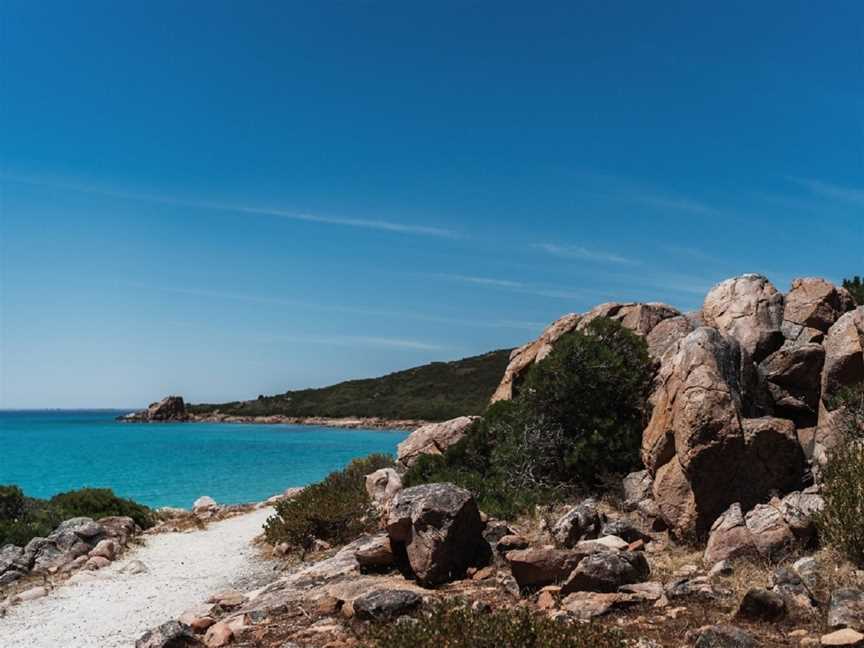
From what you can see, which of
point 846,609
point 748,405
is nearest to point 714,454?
point 748,405

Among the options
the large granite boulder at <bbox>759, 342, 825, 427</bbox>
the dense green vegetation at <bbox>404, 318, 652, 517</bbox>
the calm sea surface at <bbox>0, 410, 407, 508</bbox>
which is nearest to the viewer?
the large granite boulder at <bbox>759, 342, 825, 427</bbox>

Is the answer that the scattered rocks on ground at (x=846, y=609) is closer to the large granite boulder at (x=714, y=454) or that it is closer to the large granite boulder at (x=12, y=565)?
the large granite boulder at (x=714, y=454)

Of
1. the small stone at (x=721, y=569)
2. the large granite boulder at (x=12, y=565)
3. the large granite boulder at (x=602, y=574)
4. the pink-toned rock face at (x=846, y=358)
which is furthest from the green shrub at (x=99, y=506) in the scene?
the pink-toned rock face at (x=846, y=358)

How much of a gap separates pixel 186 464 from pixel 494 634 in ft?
162

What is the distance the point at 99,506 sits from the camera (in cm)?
2289

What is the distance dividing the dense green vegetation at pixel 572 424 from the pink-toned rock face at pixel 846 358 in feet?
12.7

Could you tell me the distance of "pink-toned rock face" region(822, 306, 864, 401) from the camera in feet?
40.2

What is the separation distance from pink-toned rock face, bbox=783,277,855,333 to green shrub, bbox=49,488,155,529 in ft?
66.2

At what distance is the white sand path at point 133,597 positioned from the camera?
1167cm

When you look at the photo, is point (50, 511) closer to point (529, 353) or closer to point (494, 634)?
point (529, 353)

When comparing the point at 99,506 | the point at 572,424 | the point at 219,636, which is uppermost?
the point at 572,424

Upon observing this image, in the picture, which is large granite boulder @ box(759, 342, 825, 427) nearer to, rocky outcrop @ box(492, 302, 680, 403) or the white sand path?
rocky outcrop @ box(492, 302, 680, 403)

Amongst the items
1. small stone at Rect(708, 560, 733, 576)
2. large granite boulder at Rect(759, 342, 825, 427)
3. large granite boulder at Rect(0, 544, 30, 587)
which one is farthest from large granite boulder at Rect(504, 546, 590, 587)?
large granite boulder at Rect(0, 544, 30, 587)

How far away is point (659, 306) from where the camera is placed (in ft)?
63.8
